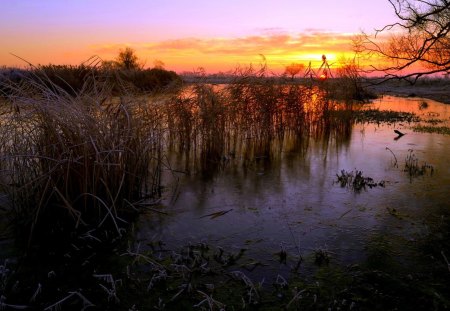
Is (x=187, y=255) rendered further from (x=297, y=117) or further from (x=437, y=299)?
(x=297, y=117)

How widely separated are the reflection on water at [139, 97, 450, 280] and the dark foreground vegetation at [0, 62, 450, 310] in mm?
232

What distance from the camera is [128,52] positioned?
34.2 metres

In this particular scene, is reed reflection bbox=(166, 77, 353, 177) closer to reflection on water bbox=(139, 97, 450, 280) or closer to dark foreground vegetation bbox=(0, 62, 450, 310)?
reflection on water bbox=(139, 97, 450, 280)

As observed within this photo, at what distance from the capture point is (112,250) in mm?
4250

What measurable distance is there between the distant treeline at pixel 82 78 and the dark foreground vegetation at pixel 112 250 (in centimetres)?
14

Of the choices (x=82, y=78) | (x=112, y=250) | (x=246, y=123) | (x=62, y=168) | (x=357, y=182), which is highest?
(x=82, y=78)

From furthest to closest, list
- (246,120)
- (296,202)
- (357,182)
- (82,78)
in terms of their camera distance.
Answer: (82,78) < (246,120) < (357,182) < (296,202)

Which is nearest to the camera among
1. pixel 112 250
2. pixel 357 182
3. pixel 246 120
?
pixel 112 250

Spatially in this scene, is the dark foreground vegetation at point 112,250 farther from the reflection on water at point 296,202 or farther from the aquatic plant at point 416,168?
the aquatic plant at point 416,168

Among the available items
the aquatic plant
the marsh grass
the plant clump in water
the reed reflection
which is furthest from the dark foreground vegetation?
the aquatic plant

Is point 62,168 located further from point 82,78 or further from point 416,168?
point 82,78

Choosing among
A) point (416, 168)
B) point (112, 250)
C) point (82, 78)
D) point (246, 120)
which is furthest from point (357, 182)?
point (82, 78)

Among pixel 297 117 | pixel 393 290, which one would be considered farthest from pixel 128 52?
pixel 393 290

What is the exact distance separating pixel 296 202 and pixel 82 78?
7.51 m
